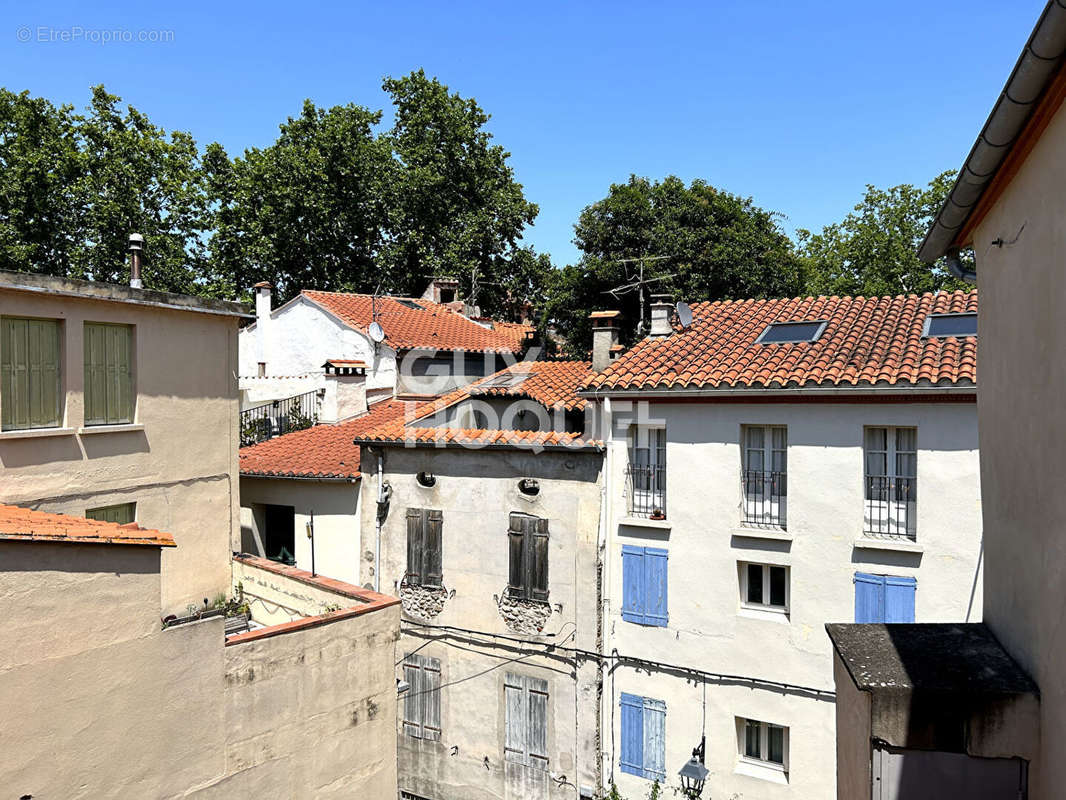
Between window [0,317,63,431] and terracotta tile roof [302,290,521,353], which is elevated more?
terracotta tile roof [302,290,521,353]

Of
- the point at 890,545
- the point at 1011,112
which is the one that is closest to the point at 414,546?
the point at 890,545

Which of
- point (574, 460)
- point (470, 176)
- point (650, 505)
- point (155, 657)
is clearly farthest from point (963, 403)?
point (470, 176)

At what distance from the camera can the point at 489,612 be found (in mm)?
16984

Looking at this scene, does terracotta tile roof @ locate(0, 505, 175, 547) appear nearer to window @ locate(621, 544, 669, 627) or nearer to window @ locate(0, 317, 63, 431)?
window @ locate(0, 317, 63, 431)

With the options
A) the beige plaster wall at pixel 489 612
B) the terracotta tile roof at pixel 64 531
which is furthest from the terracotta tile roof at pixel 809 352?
the terracotta tile roof at pixel 64 531

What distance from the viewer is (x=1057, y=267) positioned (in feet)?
11.9

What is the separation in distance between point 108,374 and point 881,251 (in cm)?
3460

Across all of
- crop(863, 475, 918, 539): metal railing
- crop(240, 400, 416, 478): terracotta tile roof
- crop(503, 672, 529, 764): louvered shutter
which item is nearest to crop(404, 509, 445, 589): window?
crop(240, 400, 416, 478): terracotta tile roof

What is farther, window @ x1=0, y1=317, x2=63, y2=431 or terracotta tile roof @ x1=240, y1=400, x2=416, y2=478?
terracotta tile roof @ x1=240, y1=400, x2=416, y2=478

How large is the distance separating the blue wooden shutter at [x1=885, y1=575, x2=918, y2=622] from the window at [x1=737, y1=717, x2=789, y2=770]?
2843 mm

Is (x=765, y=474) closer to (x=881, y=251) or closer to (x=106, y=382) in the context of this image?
(x=106, y=382)

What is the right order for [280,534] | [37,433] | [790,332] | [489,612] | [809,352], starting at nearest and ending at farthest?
[37,433] < [809,352] < [790,332] < [489,612] < [280,534]

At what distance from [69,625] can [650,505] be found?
10.5m

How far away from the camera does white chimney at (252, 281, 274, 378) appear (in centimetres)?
2938
